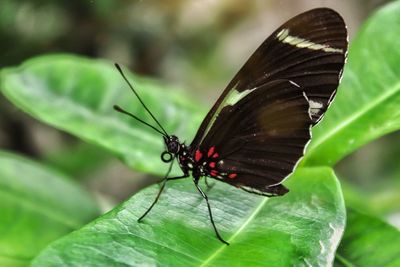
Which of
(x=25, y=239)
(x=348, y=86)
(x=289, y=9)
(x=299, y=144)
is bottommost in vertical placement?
(x=25, y=239)

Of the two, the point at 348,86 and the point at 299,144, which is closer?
the point at 299,144

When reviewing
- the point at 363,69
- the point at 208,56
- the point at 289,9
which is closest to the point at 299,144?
the point at 363,69

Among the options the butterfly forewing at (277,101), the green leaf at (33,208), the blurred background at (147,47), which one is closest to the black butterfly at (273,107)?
the butterfly forewing at (277,101)

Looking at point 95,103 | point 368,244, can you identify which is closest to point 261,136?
point 368,244

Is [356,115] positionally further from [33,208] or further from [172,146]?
[33,208]

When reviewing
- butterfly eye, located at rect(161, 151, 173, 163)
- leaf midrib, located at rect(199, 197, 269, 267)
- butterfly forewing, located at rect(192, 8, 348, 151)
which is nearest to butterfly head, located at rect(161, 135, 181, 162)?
butterfly eye, located at rect(161, 151, 173, 163)

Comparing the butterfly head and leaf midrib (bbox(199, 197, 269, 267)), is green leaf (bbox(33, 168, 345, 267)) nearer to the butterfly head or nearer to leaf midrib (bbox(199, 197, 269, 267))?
leaf midrib (bbox(199, 197, 269, 267))

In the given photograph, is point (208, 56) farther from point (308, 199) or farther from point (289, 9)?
point (308, 199)
